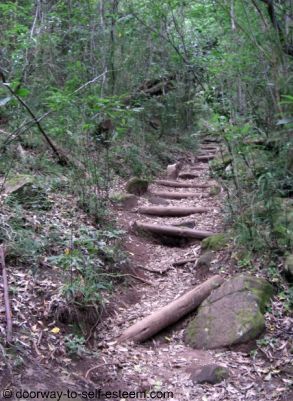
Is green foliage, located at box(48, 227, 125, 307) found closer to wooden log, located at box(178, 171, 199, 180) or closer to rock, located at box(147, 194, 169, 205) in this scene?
rock, located at box(147, 194, 169, 205)

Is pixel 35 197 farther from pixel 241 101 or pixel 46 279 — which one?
pixel 241 101

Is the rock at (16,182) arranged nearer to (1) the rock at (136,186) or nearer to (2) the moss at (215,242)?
(2) the moss at (215,242)

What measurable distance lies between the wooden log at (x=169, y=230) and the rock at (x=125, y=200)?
0.84m

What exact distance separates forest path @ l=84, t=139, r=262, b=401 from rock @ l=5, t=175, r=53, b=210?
1.37 m

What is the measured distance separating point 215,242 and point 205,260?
378 millimetres

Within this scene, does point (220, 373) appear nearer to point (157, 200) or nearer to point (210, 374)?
point (210, 374)

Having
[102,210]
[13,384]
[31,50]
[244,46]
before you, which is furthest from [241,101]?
[13,384]

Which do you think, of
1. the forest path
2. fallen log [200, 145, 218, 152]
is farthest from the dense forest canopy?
fallen log [200, 145, 218, 152]

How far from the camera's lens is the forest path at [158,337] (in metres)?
3.69

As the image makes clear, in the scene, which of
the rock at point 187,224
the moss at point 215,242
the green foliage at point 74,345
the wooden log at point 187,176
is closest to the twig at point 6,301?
the green foliage at point 74,345

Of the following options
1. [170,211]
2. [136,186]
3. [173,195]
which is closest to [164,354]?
[170,211]

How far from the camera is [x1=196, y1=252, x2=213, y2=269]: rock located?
→ 5648 millimetres

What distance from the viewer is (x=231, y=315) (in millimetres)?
4363

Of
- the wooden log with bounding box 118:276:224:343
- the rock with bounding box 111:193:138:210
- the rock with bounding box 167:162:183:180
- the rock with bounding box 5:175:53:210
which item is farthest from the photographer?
the rock with bounding box 167:162:183:180
